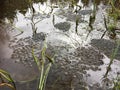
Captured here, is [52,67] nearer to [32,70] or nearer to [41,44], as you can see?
[32,70]

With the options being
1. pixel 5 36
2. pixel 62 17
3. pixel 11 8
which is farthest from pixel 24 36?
pixel 11 8

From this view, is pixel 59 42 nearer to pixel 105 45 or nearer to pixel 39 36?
pixel 39 36

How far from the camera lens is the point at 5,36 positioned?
7.30 ft

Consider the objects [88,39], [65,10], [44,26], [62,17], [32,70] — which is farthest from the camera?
[65,10]

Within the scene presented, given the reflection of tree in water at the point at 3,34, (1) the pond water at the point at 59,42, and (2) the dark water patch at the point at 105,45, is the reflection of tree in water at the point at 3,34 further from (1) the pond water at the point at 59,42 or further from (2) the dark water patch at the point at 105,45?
(2) the dark water patch at the point at 105,45

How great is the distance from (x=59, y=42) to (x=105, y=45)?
419 millimetres

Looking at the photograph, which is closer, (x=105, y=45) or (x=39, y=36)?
(x=105, y=45)

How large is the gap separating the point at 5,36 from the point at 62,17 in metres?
0.68

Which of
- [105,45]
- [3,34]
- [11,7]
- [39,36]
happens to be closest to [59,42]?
[39,36]

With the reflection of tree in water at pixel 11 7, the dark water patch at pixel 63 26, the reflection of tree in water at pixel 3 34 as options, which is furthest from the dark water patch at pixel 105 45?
the reflection of tree in water at pixel 11 7

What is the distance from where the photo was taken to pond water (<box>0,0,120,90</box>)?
1.67 metres

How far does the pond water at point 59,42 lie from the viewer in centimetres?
167

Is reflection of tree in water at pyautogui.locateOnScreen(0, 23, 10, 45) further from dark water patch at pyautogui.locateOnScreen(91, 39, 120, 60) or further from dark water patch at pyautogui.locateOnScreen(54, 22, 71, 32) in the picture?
dark water patch at pyautogui.locateOnScreen(91, 39, 120, 60)

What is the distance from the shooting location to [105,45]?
205 cm
